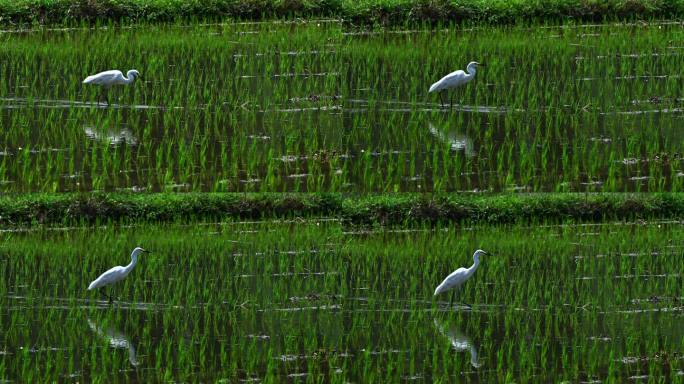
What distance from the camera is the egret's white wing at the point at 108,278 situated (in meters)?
10.2

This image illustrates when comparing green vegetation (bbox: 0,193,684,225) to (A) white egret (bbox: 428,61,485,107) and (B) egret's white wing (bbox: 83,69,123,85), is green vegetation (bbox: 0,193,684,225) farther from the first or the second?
(B) egret's white wing (bbox: 83,69,123,85)

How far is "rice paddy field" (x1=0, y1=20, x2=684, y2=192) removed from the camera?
1152cm

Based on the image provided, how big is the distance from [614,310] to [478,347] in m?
1.12

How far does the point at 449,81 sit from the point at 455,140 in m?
0.76

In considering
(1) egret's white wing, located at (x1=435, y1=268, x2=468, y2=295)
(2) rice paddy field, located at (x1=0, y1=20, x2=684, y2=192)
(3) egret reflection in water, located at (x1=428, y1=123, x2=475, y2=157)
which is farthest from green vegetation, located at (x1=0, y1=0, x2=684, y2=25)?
(1) egret's white wing, located at (x1=435, y1=268, x2=468, y2=295)

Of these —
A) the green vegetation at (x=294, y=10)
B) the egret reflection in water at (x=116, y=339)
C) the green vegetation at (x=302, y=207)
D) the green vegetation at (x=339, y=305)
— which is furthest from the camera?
the green vegetation at (x=294, y=10)

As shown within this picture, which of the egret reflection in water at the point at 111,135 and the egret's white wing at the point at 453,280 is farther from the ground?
the egret reflection in water at the point at 111,135

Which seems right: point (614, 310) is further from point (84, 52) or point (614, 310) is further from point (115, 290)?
point (84, 52)

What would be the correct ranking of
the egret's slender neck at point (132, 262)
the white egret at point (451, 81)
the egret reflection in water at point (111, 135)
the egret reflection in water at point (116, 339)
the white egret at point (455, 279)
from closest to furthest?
the egret reflection in water at point (116, 339), the white egret at point (455, 279), the egret's slender neck at point (132, 262), the egret reflection in water at point (111, 135), the white egret at point (451, 81)

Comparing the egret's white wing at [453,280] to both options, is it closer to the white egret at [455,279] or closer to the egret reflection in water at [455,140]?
the white egret at [455,279]

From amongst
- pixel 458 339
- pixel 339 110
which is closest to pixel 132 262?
pixel 458 339

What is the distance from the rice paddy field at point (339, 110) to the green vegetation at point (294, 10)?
133mm

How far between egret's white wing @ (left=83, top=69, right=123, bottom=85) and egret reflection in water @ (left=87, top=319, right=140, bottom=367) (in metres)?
3.30

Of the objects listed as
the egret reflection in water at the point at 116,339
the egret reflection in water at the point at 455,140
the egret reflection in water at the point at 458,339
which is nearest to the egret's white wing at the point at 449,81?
the egret reflection in water at the point at 455,140
